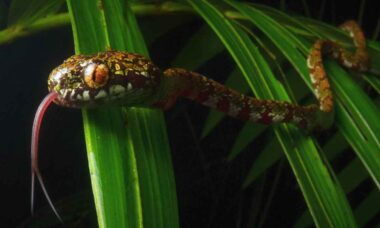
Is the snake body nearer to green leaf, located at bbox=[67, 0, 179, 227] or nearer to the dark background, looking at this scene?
green leaf, located at bbox=[67, 0, 179, 227]

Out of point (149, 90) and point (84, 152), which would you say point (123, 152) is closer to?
point (149, 90)

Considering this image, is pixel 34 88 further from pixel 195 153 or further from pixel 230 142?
pixel 230 142

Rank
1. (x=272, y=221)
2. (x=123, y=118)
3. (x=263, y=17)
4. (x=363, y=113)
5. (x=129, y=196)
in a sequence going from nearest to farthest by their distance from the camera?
(x=129, y=196) < (x=123, y=118) < (x=363, y=113) < (x=263, y=17) < (x=272, y=221)

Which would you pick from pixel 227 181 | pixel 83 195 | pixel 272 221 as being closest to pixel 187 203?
pixel 227 181

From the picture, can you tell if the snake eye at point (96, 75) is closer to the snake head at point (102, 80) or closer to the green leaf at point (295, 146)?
the snake head at point (102, 80)

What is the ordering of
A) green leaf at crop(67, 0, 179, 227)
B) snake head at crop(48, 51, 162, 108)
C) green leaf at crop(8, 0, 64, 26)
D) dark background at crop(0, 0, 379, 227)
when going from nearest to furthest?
green leaf at crop(67, 0, 179, 227) → snake head at crop(48, 51, 162, 108) → green leaf at crop(8, 0, 64, 26) → dark background at crop(0, 0, 379, 227)

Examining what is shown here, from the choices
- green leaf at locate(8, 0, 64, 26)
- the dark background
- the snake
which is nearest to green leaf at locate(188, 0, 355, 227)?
the snake

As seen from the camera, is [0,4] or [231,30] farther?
[0,4]
